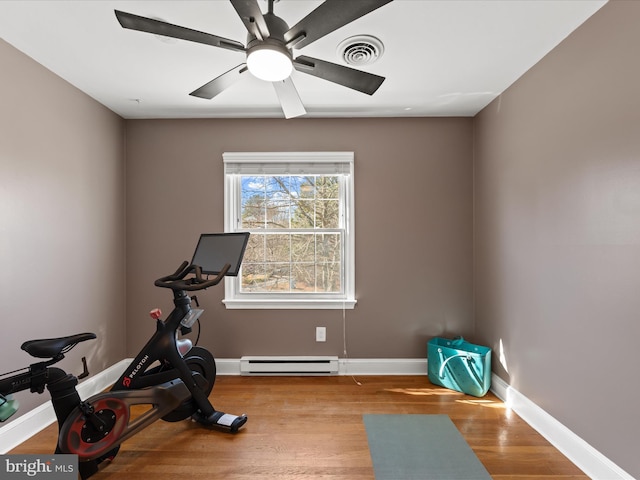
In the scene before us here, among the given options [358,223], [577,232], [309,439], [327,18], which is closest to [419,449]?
[309,439]

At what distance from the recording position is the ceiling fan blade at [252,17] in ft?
4.35

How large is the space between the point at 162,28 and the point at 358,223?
2.31m

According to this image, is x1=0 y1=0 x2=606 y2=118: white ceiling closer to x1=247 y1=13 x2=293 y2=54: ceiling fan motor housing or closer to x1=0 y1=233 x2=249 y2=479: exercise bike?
x1=247 y1=13 x2=293 y2=54: ceiling fan motor housing

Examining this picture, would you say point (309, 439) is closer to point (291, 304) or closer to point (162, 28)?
point (291, 304)

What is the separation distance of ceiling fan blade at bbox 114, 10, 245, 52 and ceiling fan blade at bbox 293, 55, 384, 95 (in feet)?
1.04

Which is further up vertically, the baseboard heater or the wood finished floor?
the baseboard heater

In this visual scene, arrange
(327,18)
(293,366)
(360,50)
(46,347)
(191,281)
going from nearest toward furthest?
1. (327,18)
2. (46,347)
3. (360,50)
4. (191,281)
5. (293,366)

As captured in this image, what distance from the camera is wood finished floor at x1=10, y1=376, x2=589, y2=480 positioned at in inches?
77.4

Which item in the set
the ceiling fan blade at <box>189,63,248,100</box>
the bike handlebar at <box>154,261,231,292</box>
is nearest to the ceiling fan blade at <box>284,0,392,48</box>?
the ceiling fan blade at <box>189,63,248,100</box>

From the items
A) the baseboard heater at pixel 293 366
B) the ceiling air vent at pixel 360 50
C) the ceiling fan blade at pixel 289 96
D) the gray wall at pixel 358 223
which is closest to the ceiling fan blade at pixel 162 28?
the ceiling fan blade at pixel 289 96

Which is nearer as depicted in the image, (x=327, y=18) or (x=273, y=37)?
(x=327, y=18)

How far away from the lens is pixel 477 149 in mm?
3357

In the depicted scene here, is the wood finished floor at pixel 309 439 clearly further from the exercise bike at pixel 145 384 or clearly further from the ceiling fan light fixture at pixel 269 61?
the ceiling fan light fixture at pixel 269 61

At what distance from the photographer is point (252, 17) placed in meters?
1.39
